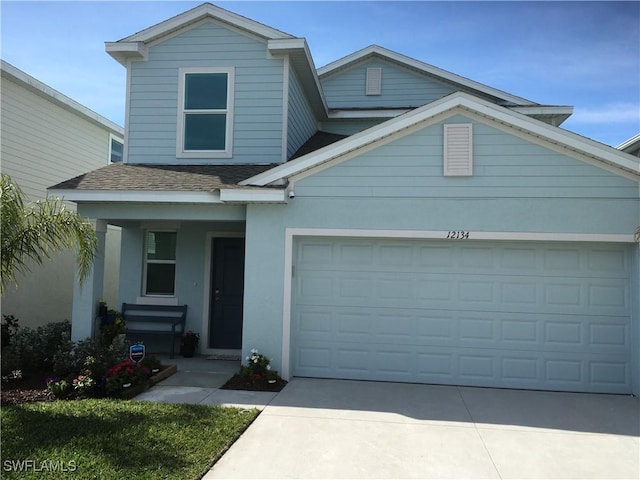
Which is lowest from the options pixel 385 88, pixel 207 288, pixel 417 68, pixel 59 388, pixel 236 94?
pixel 59 388

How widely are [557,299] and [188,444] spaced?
5879 mm

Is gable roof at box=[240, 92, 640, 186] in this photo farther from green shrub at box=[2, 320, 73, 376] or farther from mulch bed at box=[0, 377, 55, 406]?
green shrub at box=[2, 320, 73, 376]

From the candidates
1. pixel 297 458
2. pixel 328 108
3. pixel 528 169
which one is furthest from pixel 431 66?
pixel 297 458

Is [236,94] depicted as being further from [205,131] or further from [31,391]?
[31,391]

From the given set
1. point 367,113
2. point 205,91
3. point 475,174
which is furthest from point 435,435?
point 367,113

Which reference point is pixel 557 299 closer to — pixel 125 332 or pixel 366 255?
pixel 366 255

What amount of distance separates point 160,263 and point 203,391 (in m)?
4.13

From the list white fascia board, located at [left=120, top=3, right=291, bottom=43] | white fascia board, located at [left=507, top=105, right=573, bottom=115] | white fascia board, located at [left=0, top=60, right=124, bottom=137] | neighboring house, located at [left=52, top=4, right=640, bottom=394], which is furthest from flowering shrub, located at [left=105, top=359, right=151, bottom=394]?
A: white fascia board, located at [left=507, top=105, right=573, bottom=115]

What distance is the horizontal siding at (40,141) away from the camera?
1102 cm

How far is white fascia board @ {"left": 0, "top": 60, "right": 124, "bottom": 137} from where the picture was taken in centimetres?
1071

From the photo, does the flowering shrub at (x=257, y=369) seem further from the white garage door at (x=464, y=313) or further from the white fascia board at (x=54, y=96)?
the white fascia board at (x=54, y=96)

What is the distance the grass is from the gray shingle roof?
360cm

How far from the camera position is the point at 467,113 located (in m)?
7.19

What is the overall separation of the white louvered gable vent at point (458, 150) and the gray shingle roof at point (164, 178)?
3.44 meters
